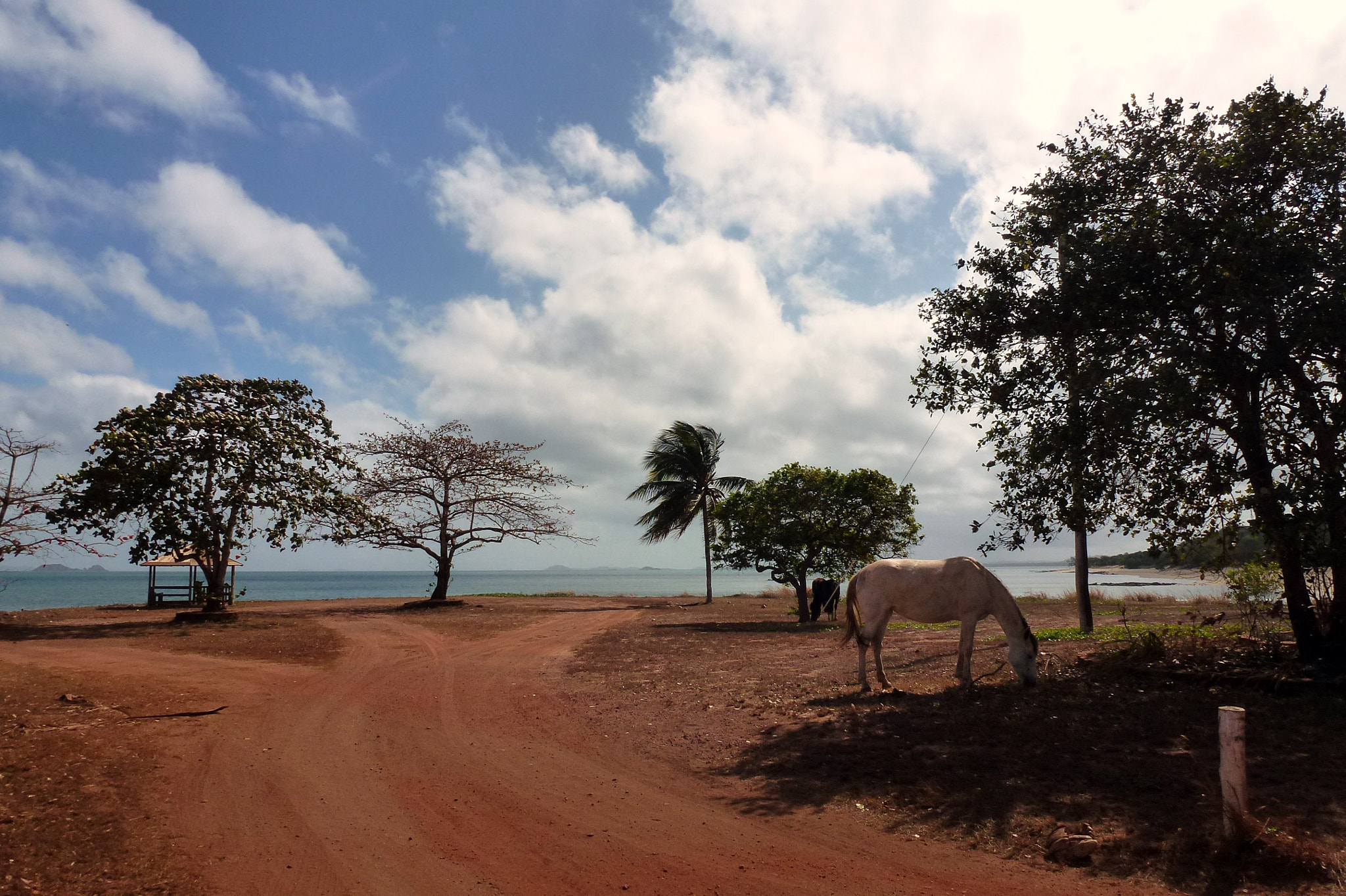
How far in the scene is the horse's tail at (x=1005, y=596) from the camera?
10328mm

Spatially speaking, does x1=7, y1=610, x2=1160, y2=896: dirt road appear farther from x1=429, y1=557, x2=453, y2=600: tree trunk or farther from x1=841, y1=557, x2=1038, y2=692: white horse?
x1=429, y1=557, x2=453, y2=600: tree trunk

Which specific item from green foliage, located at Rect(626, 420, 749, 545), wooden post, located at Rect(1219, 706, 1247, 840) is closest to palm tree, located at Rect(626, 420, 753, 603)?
green foliage, located at Rect(626, 420, 749, 545)

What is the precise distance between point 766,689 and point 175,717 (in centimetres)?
803

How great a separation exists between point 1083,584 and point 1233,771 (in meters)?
12.7

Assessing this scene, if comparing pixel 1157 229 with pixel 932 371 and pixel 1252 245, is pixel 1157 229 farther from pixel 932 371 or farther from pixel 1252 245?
pixel 932 371

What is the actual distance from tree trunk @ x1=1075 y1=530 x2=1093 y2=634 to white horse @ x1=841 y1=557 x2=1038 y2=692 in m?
6.39

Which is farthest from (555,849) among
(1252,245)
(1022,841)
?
(1252,245)

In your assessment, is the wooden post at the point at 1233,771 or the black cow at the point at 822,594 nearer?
the wooden post at the point at 1233,771

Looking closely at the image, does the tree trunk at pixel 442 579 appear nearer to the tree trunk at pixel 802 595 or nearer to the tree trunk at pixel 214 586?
the tree trunk at pixel 214 586

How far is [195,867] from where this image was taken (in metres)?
5.12

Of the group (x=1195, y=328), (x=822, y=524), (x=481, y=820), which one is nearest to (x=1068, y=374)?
(x=1195, y=328)

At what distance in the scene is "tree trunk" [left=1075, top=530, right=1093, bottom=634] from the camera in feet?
52.9

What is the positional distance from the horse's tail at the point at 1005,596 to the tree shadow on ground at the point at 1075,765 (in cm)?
69

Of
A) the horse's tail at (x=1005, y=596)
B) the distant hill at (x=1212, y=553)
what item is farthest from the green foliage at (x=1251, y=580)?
the horse's tail at (x=1005, y=596)
